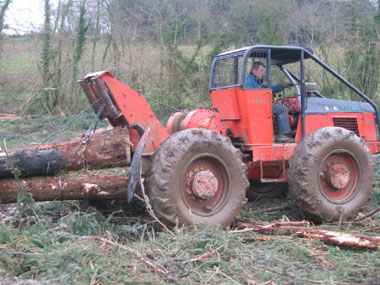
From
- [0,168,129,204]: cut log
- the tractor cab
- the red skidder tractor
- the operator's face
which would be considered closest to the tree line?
the tractor cab

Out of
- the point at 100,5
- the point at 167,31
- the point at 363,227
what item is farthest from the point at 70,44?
the point at 363,227

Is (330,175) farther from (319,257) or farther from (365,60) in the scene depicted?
(365,60)

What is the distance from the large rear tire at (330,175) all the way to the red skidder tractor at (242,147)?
0.5 inches

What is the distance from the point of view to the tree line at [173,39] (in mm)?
16328

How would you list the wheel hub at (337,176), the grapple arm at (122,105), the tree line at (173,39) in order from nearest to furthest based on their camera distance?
the grapple arm at (122,105), the wheel hub at (337,176), the tree line at (173,39)

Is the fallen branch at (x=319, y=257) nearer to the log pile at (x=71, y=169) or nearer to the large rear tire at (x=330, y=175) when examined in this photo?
the large rear tire at (x=330, y=175)

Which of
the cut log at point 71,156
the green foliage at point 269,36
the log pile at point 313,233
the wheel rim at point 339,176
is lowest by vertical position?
the log pile at point 313,233

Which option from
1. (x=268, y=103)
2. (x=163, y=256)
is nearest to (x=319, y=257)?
(x=163, y=256)

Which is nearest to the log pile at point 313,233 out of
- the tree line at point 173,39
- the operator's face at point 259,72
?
the operator's face at point 259,72

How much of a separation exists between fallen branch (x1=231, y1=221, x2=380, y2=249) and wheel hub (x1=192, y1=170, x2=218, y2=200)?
574mm

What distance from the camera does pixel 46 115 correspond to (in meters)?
20.2

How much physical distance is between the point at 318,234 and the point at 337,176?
150cm

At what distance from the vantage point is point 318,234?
498 centimetres

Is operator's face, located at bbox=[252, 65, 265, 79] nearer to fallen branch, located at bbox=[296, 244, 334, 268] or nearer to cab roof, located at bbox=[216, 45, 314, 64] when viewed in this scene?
cab roof, located at bbox=[216, 45, 314, 64]
